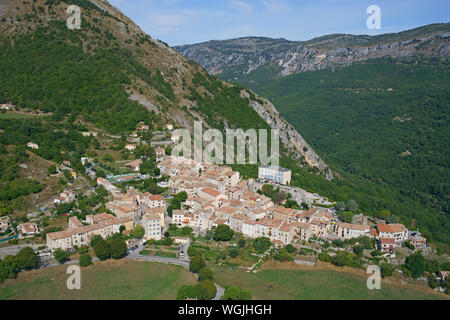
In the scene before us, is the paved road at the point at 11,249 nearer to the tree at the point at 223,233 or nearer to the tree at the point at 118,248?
the tree at the point at 118,248

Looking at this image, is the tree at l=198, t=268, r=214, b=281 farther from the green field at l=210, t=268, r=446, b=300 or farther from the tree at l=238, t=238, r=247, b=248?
the tree at l=238, t=238, r=247, b=248

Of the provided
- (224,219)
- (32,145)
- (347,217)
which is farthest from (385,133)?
(32,145)

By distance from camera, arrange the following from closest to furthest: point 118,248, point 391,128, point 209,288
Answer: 1. point 209,288
2. point 118,248
3. point 391,128

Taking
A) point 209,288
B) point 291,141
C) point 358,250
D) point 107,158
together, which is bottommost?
point 209,288

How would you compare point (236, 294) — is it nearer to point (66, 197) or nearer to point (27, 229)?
point (27, 229)

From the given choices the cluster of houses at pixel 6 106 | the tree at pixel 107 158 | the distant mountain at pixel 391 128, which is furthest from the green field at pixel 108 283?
the cluster of houses at pixel 6 106

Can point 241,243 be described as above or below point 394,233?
below

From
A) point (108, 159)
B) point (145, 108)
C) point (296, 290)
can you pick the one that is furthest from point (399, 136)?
point (296, 290)

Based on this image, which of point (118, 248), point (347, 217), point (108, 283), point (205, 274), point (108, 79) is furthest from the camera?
point (108, 79)
